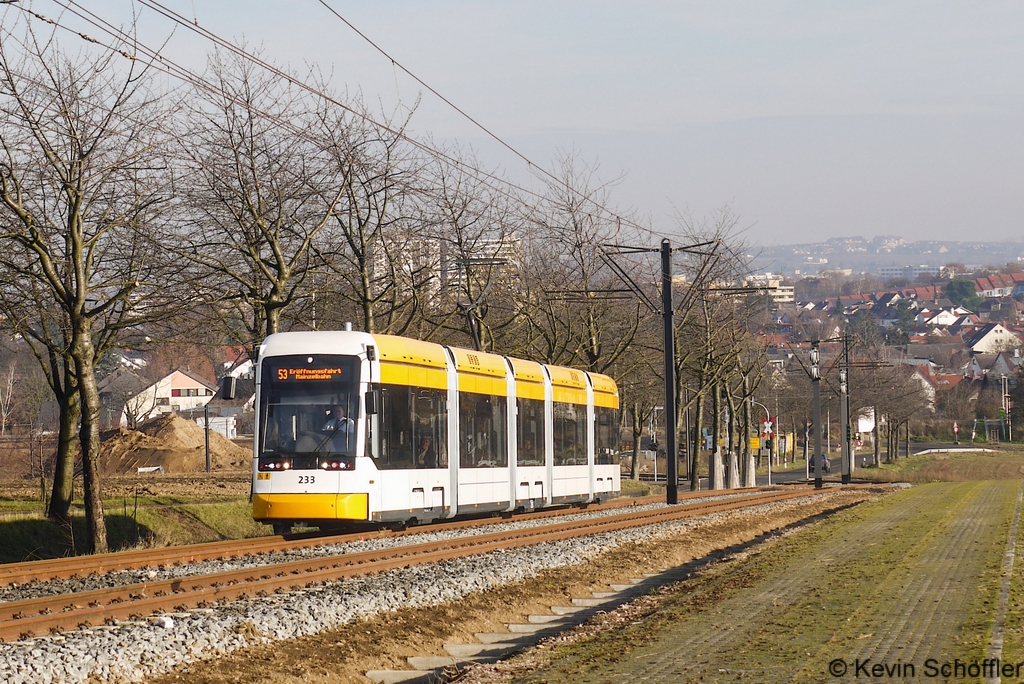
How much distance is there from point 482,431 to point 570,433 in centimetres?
615

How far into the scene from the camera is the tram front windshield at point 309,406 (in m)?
19.8

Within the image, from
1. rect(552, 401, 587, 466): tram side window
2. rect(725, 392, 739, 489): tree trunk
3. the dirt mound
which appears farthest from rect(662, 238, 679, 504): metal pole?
the dirt mound

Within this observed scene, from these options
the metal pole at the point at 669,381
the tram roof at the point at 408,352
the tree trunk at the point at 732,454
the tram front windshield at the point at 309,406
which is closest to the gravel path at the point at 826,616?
the tram front windshield at the point at 309,406

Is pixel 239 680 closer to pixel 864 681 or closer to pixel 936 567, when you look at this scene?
pixel 864 681

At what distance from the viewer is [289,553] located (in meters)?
18.4

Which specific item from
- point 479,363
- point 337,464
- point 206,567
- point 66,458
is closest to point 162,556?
point 206,567

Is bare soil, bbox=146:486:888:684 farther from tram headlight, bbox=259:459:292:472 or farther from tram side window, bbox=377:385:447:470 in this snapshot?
tram headlight, bbox=259:459:292:472

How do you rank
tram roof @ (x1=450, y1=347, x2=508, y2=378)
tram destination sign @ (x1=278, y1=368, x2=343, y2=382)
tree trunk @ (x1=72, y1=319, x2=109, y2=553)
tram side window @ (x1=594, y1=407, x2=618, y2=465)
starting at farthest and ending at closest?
tram side window @ (x1=594, y1=407, x2=618, y2=465), tram roof @ (x1=450, y1=347, x2=508, y2=378), tree trunk @ (x1=72, y1=319, x2=109, y2=553), tram destination sign @ (x1=278, y1=368, x2=343, y2=382)

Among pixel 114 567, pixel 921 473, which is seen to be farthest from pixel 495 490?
pixel 921 473

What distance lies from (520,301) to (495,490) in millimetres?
16012

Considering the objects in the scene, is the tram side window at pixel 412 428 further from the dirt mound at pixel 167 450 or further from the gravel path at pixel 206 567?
the dirt mound at pixel 167 450

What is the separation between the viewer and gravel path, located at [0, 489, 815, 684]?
30.4 feet

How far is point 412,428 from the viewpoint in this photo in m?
21.5

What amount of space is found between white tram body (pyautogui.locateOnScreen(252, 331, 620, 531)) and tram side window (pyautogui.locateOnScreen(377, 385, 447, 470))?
0.7 inches
